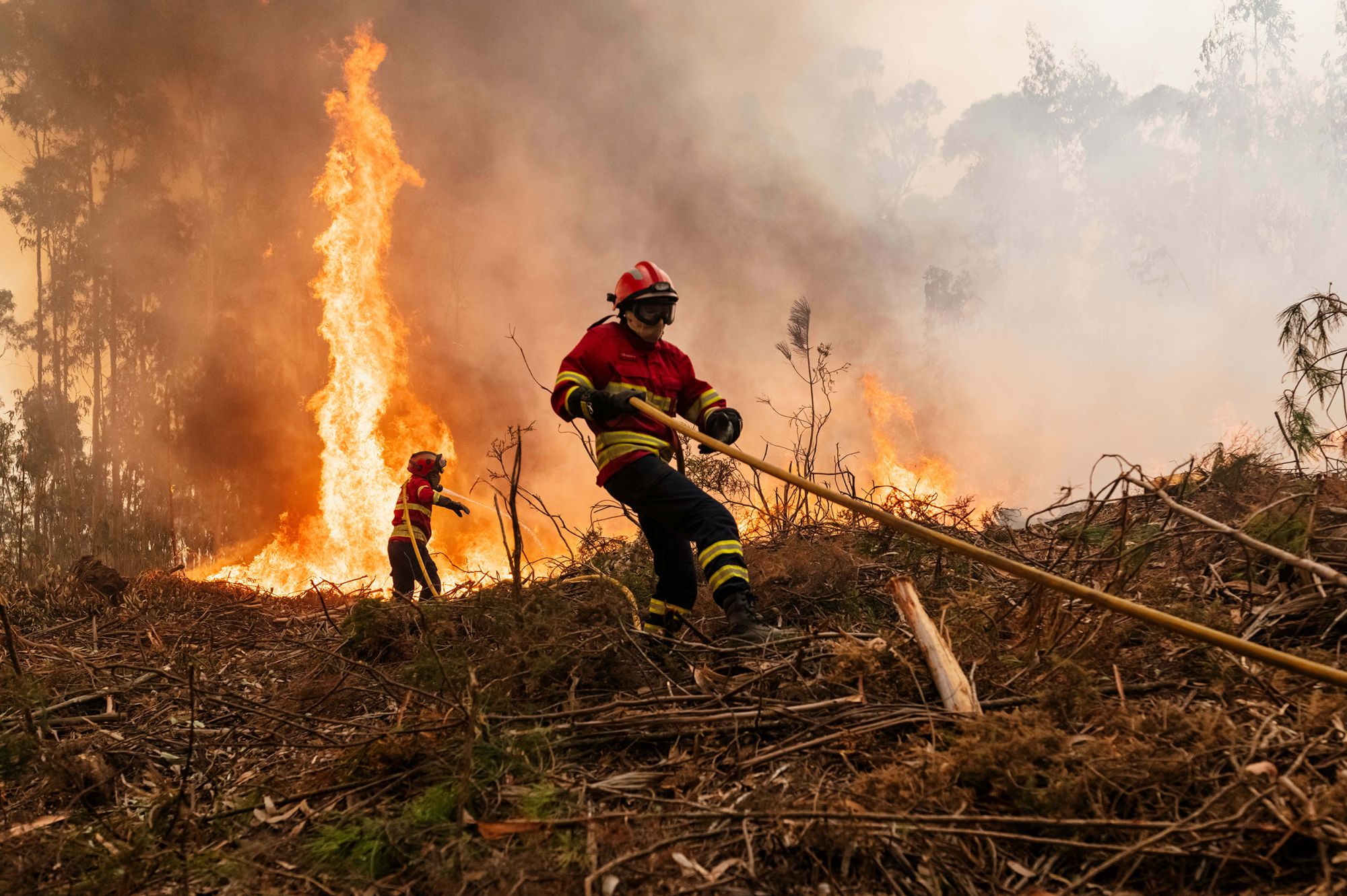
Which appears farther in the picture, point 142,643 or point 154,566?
point 154,566

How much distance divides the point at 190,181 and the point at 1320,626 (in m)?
27.7

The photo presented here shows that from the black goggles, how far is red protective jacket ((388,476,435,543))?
5168 millimetres

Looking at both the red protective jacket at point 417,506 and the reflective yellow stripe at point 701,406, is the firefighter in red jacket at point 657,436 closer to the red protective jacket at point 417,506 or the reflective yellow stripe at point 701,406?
the reflective yellow stripe at point 701,406

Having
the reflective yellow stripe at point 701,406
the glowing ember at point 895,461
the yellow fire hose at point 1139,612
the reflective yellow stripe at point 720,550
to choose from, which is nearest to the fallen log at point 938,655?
the yellow fire hose at point 1139,612

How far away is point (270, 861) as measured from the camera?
2.46 metres

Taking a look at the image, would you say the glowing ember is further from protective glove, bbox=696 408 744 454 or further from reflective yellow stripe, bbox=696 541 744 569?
reflective yellow stripe, bbox=696 541 744 569

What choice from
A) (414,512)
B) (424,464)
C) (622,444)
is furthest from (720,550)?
(414,512)

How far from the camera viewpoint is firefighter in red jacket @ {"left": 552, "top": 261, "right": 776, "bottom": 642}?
4.25 metres

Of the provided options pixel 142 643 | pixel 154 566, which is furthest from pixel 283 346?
pixel 142 643

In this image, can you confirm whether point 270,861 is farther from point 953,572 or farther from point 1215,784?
point 953,572

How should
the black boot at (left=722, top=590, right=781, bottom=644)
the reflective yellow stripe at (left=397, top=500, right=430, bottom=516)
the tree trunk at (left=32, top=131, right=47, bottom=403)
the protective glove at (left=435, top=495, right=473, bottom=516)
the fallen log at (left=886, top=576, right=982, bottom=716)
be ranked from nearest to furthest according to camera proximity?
1. the fallen log at (left=886, top=576, right=982, bottom=716)
2. the black boot at (left=722, top=590, right=781, bottom=644)
3. the reflective yellow stripe at (left=397, top=500, right=430, bottom=516)
4. the protective glove at (left=435, top=495, right=473, bottom=516)
5. the tree trunk at (left=32, top=131, right=47, bottom=403)

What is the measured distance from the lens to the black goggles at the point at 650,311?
4887mm

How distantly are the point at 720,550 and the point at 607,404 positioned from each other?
97cm

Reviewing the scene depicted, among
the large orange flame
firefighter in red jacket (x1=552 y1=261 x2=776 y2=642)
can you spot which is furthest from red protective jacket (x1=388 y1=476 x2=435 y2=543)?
the large orange flame
